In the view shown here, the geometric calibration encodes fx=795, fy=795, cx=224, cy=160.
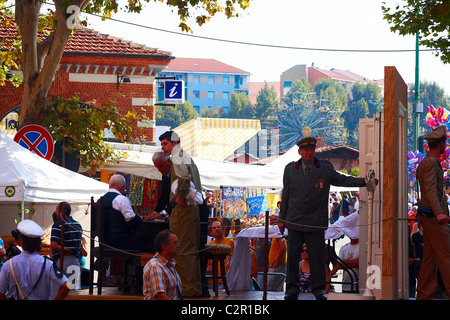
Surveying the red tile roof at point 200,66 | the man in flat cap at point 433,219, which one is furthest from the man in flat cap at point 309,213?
the red tile roof at point 200,66

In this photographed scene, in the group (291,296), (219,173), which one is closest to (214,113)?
(219,173)

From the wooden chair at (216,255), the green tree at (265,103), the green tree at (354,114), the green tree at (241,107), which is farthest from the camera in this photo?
the green tree at (241,107)

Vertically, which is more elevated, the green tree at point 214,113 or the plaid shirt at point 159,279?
the green tree at point 214,113

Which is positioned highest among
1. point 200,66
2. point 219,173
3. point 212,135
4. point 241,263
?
point 200,66

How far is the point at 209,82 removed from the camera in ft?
640

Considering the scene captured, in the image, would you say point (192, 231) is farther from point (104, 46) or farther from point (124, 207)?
point (104, 46)

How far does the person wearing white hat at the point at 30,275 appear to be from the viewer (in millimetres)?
7309

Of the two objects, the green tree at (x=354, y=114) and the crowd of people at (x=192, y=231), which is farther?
the green tree at (x=354, y=114)

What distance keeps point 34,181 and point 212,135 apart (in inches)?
863

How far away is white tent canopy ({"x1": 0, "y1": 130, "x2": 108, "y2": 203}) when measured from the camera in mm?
12766

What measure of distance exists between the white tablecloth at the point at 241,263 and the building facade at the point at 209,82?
593ft

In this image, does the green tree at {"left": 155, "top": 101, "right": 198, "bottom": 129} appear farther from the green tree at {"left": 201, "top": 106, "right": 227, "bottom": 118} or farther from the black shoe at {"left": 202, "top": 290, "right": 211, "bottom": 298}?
the black shoe at {"left": 202, "top": 290, "right": 211, "bottom": 298}

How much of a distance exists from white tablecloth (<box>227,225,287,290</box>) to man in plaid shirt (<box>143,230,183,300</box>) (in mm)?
4560

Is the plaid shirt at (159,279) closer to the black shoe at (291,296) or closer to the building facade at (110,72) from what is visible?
the black shoe at (291,296)
